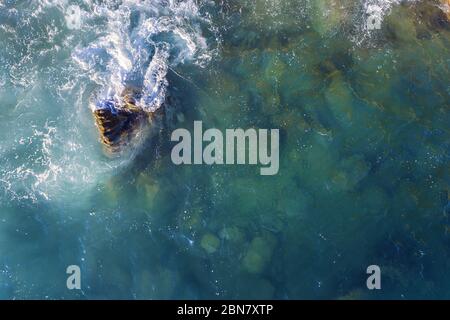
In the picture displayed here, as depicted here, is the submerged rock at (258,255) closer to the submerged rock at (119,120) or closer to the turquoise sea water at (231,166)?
the turquoise sea water at (231,166)

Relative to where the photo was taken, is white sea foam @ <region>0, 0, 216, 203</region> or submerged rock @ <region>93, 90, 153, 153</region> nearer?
submerged rock @ <region>93, 90, 153, 153</region>

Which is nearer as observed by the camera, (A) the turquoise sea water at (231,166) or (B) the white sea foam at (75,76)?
(A) the turquoise sea water at (231,166)

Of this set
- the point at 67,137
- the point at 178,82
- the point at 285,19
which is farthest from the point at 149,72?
the point at 285,19

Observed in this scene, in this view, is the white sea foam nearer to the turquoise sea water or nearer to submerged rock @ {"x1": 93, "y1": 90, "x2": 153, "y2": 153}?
the turquoise sea water

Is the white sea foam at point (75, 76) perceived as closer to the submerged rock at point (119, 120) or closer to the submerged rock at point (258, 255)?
the submerged rock at point (119, 120)

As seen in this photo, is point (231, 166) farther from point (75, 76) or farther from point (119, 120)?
point (75, 76)

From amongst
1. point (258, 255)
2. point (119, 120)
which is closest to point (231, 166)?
point (258, 255)

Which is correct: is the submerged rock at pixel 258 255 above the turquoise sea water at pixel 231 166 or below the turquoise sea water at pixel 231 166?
below

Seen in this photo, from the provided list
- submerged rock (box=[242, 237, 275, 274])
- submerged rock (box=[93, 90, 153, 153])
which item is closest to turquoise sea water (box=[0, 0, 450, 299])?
submerged rock (box=[242, 237, 275, 274])

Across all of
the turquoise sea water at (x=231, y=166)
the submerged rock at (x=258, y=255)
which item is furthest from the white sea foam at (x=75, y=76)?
the submerged rock at (x=258, y=255)
